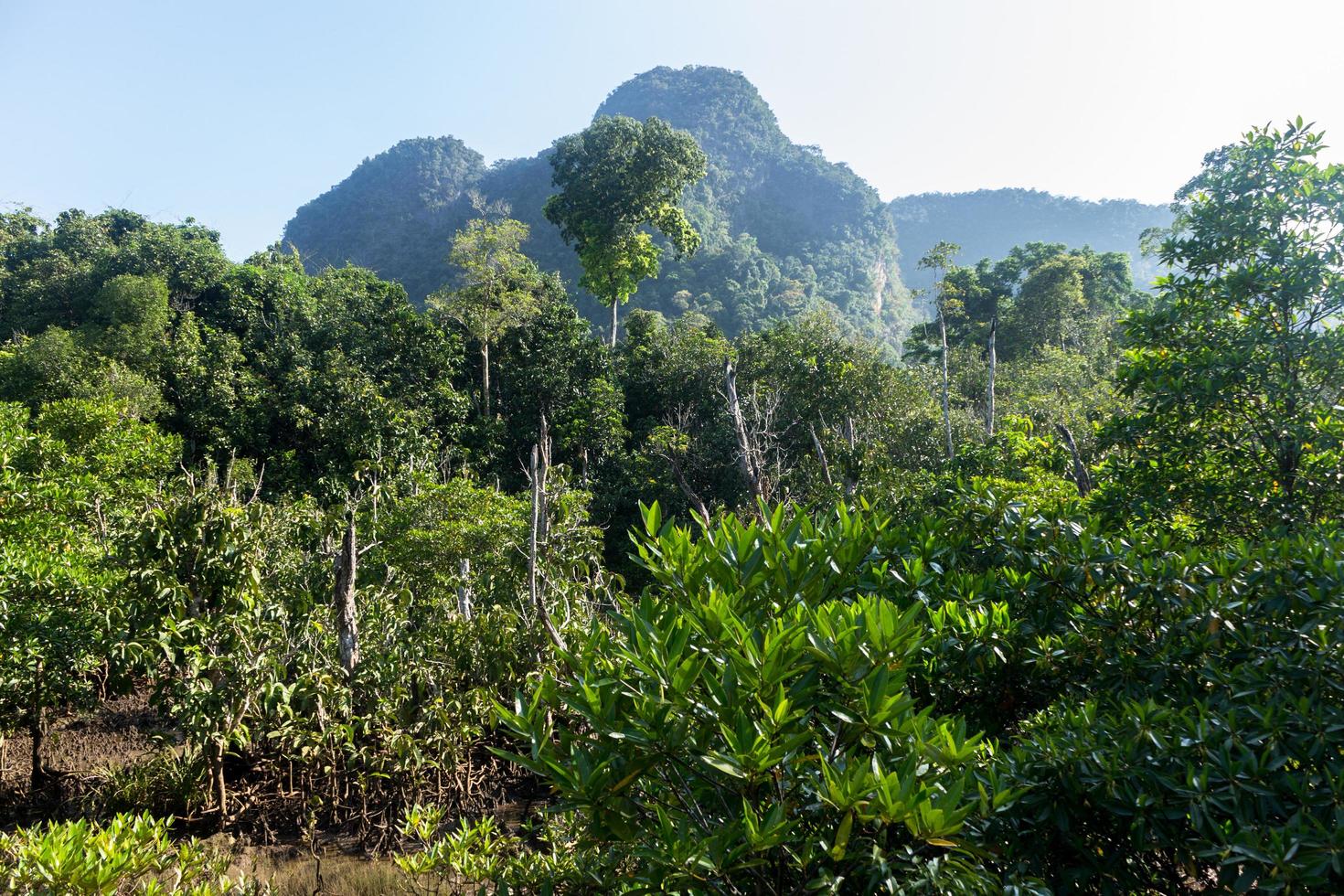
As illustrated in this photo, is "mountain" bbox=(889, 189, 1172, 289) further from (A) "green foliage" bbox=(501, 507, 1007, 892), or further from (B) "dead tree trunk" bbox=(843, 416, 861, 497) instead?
(A) "green foliage" bbox=(501, 507, 1007, 892)

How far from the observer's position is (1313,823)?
6.00 feet

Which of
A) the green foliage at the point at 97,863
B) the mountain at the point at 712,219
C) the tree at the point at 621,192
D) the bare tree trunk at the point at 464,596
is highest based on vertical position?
the mountain at the point at 712,219

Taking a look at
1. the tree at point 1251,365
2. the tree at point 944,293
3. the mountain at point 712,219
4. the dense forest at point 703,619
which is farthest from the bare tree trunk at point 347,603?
the mountain at point 712,219

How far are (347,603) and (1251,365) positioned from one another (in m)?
7.21

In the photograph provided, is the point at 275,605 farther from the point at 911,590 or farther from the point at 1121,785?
the point at 1121,785

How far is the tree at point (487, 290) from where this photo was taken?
1944 cm

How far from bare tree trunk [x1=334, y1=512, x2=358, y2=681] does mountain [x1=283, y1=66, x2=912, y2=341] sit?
111 feet

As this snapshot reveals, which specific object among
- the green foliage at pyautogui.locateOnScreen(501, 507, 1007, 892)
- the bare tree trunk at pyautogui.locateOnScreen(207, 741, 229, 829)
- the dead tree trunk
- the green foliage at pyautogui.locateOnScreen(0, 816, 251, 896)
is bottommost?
the bare tree trunk at pyautogui.locateOnScreen(207, 741, 229, 829)

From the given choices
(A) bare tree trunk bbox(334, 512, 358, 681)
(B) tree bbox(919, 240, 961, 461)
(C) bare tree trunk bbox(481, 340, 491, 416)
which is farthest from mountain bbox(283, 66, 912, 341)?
(A) bare tree trunk bbox(334, 512, 358, 681)

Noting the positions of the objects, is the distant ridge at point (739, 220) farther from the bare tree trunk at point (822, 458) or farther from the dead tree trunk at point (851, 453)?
the bare tree trunk at point (822, 458)

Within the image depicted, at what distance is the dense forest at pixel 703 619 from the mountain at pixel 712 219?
24312 millimetres

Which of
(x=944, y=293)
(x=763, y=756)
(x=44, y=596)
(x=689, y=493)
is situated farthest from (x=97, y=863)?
(x=944, y=293)

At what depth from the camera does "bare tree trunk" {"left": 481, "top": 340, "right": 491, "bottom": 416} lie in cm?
1872

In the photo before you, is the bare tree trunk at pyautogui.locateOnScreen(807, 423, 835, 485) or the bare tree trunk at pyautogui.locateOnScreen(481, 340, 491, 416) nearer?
the bare tree trunk at pyautogui.locateOnScreen(807, 423, 835, 485)
